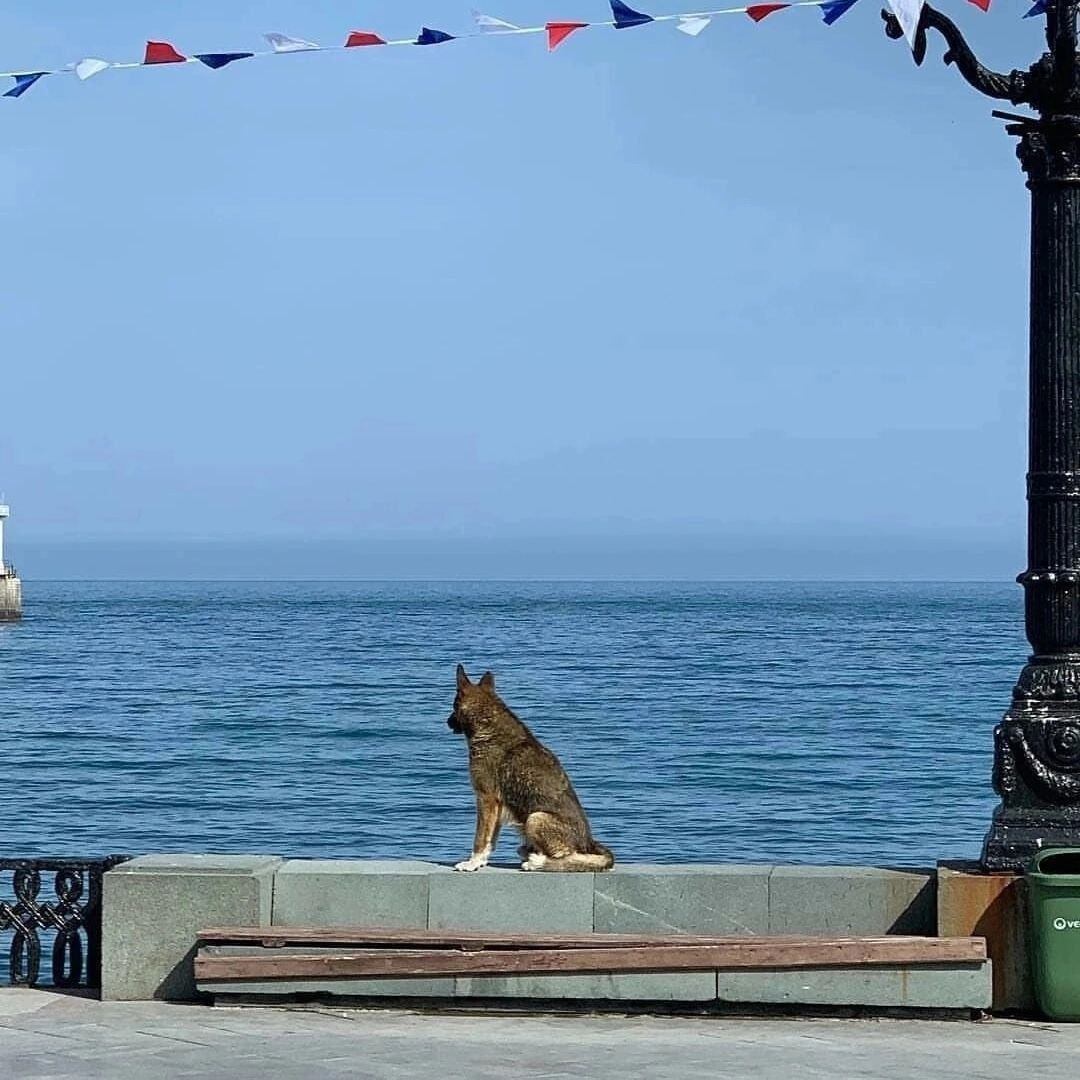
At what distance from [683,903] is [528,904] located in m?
0.79

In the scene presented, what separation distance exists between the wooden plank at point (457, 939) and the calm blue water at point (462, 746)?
15.7 m

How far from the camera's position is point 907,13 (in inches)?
383

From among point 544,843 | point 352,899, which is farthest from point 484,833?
Answer: point 352,899

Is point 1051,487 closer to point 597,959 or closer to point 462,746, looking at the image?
point 597,959

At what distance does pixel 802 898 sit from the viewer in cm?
1048

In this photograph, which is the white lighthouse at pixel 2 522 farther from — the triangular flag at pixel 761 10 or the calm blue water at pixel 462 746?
the triangular flag at pixel 761 10

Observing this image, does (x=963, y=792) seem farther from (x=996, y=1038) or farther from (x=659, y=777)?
(x=996, y=1038)

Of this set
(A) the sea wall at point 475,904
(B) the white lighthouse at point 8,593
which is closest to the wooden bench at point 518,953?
(A) the sea wall at point 475,904

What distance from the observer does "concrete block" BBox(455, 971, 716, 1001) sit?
10047 millimetres

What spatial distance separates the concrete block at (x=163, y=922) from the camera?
10.6 m

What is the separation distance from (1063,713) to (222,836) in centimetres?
2515

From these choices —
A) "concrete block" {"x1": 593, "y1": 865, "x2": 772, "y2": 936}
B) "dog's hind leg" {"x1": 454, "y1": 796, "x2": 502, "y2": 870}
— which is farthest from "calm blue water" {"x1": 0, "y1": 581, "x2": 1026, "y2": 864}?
"concrete block" {"x1": 593, "y1": 865, "x2": 772, "y2": 936}

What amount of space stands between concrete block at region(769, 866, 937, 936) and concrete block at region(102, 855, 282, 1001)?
2.70 m

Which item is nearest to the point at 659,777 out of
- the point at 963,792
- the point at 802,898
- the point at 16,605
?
the point at 963,792
